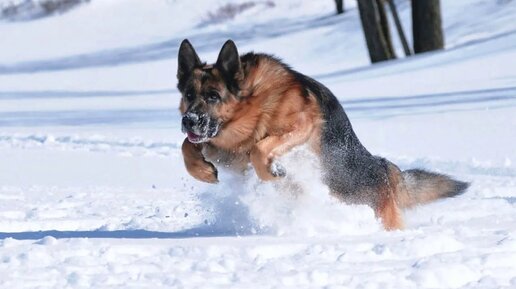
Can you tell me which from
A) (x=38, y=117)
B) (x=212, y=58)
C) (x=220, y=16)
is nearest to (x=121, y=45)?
(x=220, y=16)

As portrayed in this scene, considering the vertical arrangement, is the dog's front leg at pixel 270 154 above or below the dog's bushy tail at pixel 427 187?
above

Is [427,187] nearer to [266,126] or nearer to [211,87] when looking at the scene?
[266,126]

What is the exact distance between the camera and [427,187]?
24.1ft

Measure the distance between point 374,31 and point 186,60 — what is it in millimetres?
14663

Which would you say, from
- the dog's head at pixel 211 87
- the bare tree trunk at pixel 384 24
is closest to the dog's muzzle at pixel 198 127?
the dog's head at pixel 211 87

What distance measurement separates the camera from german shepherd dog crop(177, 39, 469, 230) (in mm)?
6738

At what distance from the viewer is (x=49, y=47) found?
37375 millimetres

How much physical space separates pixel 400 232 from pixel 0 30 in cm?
3826

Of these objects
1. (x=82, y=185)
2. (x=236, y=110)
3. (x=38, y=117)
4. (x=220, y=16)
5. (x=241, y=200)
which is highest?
(x=236, y=110)

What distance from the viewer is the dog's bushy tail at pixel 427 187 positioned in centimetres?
734

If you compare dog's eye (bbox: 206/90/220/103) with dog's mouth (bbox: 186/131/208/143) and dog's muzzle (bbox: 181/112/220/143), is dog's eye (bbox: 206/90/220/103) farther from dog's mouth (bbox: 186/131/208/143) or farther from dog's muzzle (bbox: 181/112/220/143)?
dog's mouth (bbox: 186/131/208/143)

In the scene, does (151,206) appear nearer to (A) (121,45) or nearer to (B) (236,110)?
(B) (236,110)

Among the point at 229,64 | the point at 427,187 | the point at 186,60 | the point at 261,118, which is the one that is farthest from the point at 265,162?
the point at 427,187

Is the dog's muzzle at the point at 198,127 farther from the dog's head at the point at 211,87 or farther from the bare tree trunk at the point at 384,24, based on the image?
the bare tree trunk at the point at 384,24
